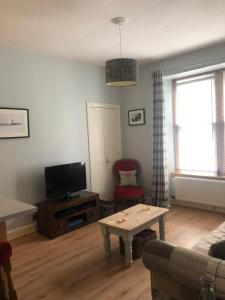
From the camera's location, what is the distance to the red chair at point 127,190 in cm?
431

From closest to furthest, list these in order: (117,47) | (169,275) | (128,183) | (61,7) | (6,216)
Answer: (169,275) < (6,216) < (61,7) < (117,47) < (128,183)

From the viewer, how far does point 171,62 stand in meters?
4.38

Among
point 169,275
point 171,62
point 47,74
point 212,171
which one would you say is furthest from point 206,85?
point 169,275

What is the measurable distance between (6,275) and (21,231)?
1778 mm

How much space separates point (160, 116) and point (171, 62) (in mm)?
933

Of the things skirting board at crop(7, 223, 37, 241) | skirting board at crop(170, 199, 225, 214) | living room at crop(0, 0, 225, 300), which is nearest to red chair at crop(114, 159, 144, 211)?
living room at crop(0, 0, 225, 300)

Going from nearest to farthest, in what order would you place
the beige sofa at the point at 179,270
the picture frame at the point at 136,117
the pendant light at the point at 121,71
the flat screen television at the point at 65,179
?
the beige sofa at the point at 179,270 < the pendant light at the point at 121,71 < the flat screen television at the point at 65,179 < the picture frame at the point at 136,117

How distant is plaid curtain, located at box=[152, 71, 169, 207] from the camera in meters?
4.43

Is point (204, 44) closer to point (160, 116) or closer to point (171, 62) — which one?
point (171, 62)

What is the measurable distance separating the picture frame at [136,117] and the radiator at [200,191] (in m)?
1.26

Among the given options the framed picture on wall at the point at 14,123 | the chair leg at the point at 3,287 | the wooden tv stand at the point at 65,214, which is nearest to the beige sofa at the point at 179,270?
the chair leg at the point at 3,287

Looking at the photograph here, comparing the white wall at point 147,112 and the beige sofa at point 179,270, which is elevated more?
the white wall at point 147,112

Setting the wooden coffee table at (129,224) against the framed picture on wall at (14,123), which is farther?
the framed picture on wall at (14,123)

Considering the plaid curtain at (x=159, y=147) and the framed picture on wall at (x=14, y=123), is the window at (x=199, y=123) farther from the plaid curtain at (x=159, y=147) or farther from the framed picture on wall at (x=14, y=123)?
the framed picture on wall at (x=14, y=123)
